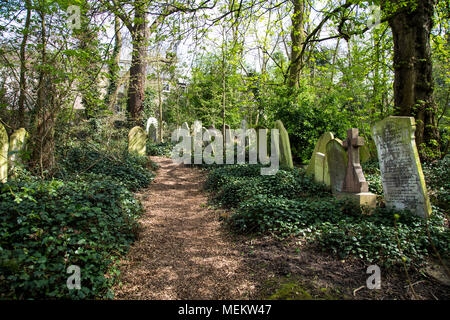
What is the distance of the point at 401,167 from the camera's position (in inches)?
196

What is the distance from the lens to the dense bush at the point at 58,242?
2492 mm

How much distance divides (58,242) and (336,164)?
571 centimetres

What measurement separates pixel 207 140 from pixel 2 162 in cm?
900

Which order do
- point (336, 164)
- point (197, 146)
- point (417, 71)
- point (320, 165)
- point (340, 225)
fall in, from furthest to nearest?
point (197, 146) → point (320, 165) → point (417, 71) → point (336, 164) → point (340, 225)

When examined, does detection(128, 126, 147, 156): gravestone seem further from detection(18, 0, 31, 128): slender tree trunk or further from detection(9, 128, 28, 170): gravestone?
detection(9, 128, 28, 170): gravestone

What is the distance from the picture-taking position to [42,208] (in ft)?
11.9

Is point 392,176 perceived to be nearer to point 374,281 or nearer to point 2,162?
point 374,281

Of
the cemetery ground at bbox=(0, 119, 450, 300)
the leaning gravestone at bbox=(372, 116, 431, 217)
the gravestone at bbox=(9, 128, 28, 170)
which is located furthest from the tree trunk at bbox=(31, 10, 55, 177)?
the leaning gravestone at bbox=(372, 116, 431, 217)

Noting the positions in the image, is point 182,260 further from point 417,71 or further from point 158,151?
point 158,151

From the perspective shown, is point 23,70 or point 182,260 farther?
point 23,70

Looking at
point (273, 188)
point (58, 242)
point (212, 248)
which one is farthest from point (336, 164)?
point (58, 242)

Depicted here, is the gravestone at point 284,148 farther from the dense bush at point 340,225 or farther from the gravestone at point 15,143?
the gravestone at point 15,143

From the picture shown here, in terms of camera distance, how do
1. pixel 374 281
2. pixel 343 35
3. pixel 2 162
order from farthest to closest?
pixel 343 35
pixel 2 162
pixel 374 281
